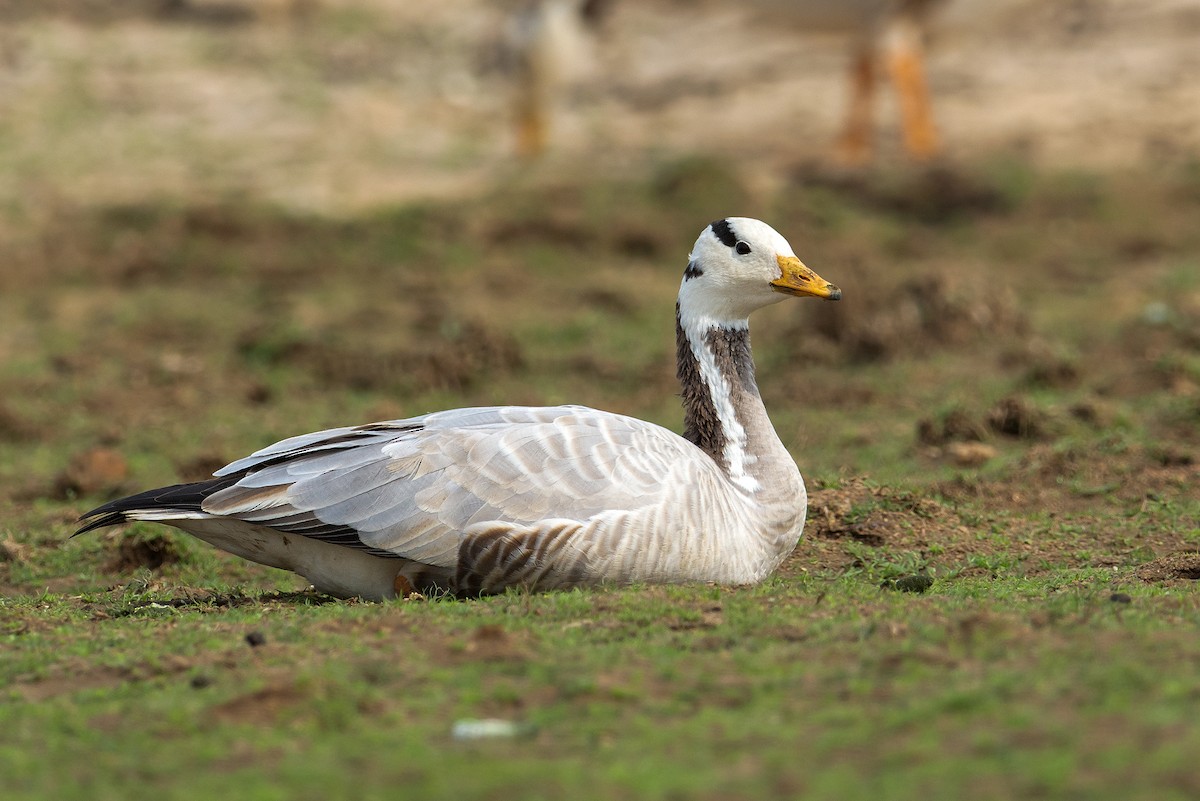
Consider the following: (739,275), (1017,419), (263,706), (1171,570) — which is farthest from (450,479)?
(1017,419)

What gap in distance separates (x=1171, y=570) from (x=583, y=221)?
947 centimetres

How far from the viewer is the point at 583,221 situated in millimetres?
15336

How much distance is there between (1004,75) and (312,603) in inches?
561

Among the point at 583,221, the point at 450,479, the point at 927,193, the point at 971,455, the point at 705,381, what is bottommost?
the point at 971,455

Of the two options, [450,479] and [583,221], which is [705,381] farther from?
[583,221]

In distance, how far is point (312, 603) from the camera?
6438 mm

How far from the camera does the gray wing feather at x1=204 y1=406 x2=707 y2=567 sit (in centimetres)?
614

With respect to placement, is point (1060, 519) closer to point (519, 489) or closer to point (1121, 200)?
point (519, 489)

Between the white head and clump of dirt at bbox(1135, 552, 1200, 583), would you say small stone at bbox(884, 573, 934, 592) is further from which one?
the white head

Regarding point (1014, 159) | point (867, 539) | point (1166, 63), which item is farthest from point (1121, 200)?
point (867, 539)

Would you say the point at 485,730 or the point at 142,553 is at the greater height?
the point at 485,730

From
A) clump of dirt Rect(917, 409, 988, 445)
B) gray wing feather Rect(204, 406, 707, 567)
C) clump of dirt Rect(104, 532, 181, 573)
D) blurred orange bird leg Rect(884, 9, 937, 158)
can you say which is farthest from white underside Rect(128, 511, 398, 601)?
blurred orange bird leg Rect(884, 9, 937, 158)

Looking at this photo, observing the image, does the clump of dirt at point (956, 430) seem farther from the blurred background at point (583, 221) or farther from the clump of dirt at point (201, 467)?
the clump of dirt at point (201, 467)

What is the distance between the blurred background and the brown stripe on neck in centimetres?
111
